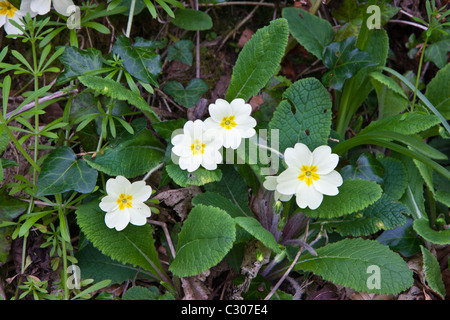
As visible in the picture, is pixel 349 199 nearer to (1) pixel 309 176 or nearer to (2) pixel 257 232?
(1) pixel 309 176

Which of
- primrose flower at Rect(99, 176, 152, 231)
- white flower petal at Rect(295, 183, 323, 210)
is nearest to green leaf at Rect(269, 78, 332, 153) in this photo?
white flower petal at Rect(295, 183, 323, 210)

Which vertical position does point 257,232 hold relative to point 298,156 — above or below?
below

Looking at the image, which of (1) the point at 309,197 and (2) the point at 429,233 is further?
(2) the point at 429,233

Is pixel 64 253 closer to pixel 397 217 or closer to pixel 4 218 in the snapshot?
pixel 4 218

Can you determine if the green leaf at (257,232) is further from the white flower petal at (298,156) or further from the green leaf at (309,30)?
the green leaf at (309,30)

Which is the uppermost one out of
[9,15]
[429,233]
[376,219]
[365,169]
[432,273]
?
[9,15]

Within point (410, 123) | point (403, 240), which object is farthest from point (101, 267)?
point (410, 123)

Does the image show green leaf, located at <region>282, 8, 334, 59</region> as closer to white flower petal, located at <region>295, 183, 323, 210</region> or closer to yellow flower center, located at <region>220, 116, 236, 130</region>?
yellow flower center, located at <region>220, 116, 236, 130</region>
